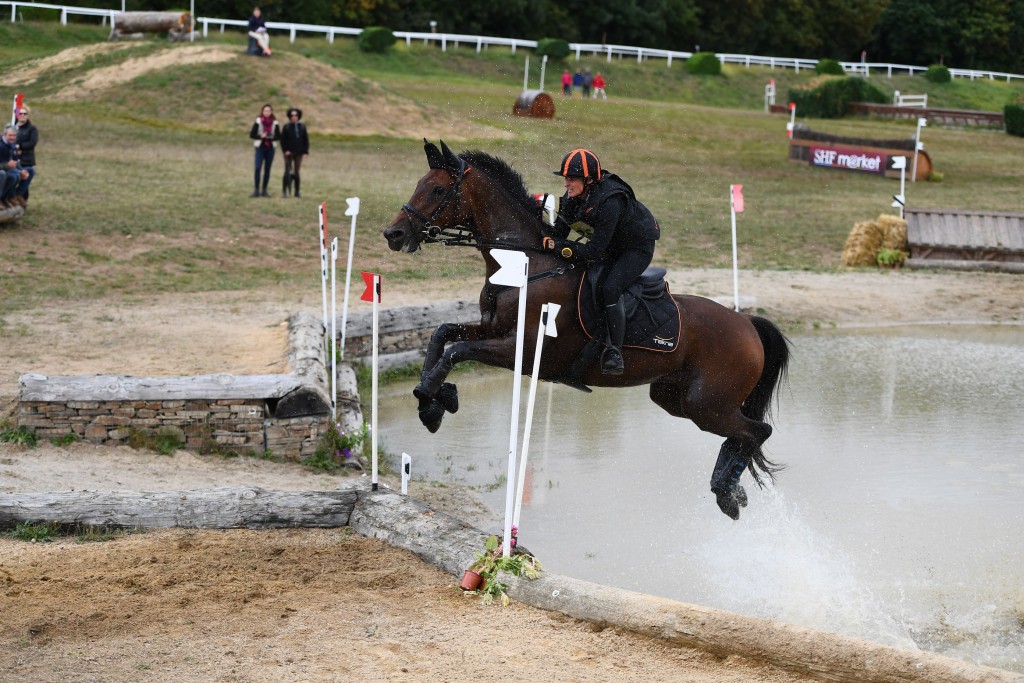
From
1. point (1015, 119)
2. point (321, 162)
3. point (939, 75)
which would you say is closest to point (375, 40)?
point (321, 162)

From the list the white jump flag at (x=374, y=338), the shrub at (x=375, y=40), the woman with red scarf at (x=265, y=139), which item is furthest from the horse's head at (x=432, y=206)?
the shrub at (x=375, y=40)

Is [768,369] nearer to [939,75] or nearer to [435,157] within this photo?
[435,157]

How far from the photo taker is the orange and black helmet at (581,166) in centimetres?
737

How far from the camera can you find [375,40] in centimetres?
4622

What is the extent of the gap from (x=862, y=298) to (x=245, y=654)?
529 inches

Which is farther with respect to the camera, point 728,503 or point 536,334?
point 728,503

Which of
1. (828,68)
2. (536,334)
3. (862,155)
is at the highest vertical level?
(828,68)

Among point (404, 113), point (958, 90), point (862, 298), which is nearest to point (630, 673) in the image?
point (862, 298)

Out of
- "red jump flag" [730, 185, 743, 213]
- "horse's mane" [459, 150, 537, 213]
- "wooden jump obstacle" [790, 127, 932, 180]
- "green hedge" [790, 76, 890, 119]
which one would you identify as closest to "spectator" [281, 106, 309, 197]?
"red jump flag" [730, 185, 743, 213]

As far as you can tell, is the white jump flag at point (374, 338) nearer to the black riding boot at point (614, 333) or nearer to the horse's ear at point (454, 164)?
the horse's ear at point (454, 164)

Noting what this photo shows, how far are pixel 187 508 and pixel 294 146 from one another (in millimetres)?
14890

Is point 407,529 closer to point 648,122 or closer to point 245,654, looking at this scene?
point 245,654

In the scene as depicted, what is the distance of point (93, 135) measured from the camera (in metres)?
27.0

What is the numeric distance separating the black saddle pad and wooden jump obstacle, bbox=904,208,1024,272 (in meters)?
13.3
